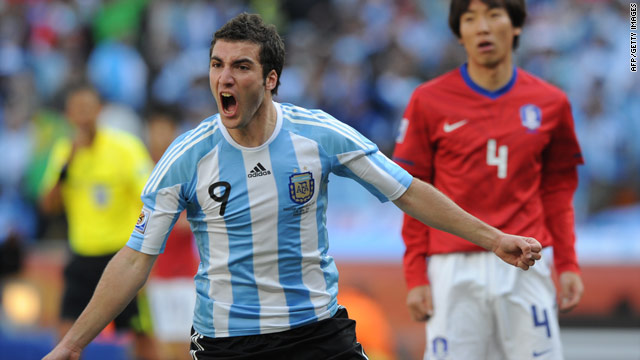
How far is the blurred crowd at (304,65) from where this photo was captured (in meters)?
10.9

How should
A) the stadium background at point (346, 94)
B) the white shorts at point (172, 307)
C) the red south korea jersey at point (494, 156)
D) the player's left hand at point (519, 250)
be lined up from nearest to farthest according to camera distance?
1. the player's left hand at point (519, 250)
2. the red south korea jersey at point (494, 156)
3. the stadium background at point (346, 94)
4. the white shorts at point (172, 307)

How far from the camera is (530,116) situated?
4.86 metres

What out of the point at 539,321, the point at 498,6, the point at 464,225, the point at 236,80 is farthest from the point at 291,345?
the point at 498,6

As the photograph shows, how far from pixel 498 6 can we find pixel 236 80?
71.7 inches

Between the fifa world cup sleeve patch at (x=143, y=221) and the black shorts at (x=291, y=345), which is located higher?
the fifa world cup sleeve patch at (x=143, y=221)

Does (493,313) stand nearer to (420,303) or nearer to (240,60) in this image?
(420,303)

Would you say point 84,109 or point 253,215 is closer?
point 253,215

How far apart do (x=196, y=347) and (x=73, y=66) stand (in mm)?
10708

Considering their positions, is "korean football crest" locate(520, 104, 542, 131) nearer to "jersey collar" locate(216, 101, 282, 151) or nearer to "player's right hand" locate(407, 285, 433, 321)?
"player's right hand" locate(407, 285, 433, 321)

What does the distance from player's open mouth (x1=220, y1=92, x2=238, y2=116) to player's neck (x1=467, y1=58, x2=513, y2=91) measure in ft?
5.50

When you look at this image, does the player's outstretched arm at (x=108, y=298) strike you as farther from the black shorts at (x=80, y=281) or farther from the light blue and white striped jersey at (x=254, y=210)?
the black shorts at (x=80, y=281)

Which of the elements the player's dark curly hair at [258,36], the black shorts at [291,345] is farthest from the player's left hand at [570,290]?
the player's dark curly hair at [258,36]

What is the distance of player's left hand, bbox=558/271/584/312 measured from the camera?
5.03 metres

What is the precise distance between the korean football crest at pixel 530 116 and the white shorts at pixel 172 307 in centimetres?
491
